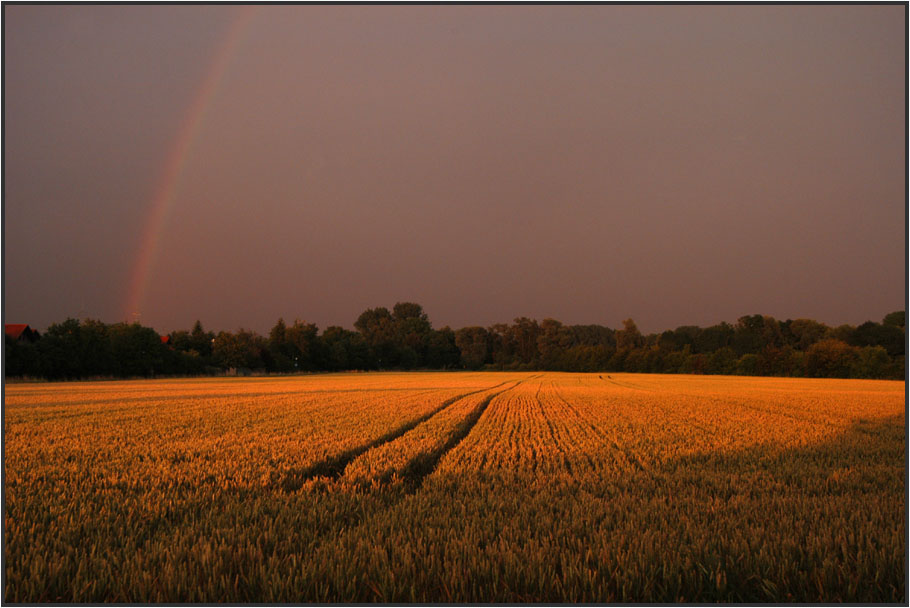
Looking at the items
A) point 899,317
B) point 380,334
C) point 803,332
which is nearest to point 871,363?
point 803,332

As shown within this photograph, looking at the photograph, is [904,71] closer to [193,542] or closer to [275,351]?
[193,542]

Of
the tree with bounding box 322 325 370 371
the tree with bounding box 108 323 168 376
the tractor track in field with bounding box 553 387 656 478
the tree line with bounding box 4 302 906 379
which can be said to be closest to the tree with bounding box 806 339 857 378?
the tree line with bounding box 4 302 906 379

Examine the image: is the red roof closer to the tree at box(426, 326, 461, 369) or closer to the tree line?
the tree line

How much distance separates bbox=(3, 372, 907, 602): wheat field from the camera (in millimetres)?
4148

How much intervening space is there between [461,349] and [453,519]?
526 ft

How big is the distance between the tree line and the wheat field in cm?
940

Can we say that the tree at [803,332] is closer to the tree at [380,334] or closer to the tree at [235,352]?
the tree at [380,334]

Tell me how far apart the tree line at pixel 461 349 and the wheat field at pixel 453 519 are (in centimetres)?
940

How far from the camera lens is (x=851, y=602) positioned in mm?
4023

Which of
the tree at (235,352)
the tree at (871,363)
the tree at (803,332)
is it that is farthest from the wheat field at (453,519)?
the tree at (235,352)

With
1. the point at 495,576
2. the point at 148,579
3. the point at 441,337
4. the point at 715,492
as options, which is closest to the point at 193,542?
the point at 148,579

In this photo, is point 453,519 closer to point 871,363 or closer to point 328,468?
point 328,468

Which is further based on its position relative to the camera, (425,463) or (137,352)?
(137,352)

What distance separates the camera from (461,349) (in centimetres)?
16612
